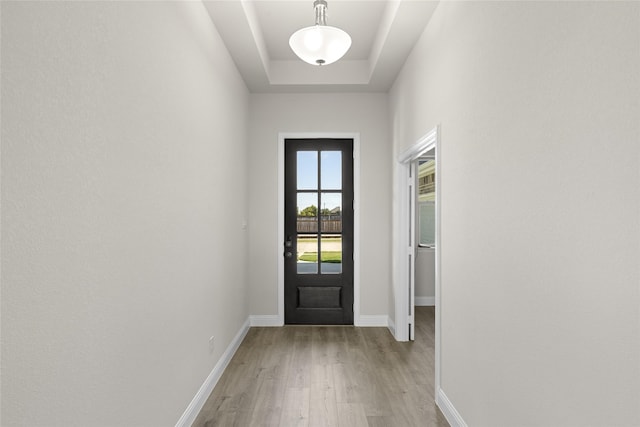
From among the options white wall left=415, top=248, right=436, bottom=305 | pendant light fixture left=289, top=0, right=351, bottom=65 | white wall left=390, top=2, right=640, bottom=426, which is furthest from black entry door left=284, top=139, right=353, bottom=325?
white wall left=390, top=2, right=640, bottom=426

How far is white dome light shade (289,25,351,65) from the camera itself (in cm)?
256

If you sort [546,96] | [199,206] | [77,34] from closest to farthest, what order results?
[77,34] < [546,96] < [199,206]

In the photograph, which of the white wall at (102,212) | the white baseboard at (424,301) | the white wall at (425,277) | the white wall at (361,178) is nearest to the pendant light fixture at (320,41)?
the white wall at (102,212)

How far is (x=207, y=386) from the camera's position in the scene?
279 cm

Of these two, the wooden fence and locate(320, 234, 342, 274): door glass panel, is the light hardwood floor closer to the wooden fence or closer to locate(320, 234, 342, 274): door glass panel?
locate(320, 234, 342, 274): door glass panel

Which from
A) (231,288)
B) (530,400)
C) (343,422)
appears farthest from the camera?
(231,288)

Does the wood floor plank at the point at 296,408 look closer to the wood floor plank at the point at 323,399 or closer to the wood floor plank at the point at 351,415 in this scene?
the wood floor plank at the point at 323,399

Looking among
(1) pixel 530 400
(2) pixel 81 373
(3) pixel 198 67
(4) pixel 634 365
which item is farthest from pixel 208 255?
(4) pixel 634 365

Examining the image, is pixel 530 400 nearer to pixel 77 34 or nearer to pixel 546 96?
pixel 546 96

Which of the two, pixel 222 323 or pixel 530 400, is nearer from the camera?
pixel 530 400

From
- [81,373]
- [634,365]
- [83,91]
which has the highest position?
[83,91]

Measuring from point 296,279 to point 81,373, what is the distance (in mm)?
3428

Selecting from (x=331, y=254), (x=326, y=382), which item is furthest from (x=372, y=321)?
(x=326, y=382)

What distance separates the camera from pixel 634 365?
3.46 ft
